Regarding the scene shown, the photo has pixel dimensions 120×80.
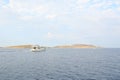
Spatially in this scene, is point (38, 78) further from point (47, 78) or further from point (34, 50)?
point (34, 50)

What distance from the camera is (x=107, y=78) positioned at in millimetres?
45969

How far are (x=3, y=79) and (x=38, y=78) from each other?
777cm

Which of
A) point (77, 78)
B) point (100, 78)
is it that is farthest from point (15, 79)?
point (100, 78)

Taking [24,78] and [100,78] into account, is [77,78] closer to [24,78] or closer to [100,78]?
[100,78]

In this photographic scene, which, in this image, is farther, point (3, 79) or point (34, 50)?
point (34, 50)

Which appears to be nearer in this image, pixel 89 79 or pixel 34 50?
pixel 89 79

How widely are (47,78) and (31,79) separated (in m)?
3.68

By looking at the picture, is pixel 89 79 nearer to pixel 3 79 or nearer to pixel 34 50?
pixel 3 79

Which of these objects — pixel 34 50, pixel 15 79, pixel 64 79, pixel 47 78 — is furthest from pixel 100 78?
pixel 34 50

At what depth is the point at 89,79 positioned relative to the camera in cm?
4522

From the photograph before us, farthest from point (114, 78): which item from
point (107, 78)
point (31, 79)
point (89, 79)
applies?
point (31, 79)

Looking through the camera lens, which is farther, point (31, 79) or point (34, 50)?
point (34, 50)

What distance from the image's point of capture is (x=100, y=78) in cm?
4631

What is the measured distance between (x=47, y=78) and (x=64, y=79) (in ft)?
13.4
